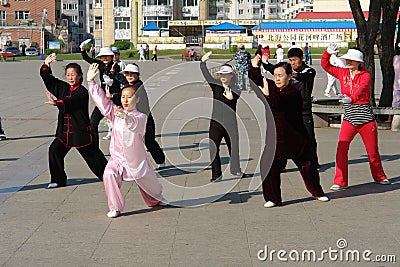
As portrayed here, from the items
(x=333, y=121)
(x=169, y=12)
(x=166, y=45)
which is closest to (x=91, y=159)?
(x=333, y=121)

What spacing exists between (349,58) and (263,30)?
228 feet

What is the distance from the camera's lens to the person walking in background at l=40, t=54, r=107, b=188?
335 inches

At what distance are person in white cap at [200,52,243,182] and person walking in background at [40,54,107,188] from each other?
1.53 meters

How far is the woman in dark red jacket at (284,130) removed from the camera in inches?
295

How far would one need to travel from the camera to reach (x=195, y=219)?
285 inches

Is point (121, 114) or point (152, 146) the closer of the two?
point (121, 114)

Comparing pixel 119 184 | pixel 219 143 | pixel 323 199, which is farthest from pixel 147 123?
pixel 323 199

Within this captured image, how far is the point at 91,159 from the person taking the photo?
8641 millimetres

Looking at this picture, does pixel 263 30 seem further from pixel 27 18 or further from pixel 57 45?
pixel 27 18

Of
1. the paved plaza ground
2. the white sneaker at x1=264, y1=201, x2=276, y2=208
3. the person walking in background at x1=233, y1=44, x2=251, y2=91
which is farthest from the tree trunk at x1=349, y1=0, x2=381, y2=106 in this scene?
the person walking in background at x1=233, y1=44, x2=251, y2=91

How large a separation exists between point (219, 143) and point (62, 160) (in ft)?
6.95

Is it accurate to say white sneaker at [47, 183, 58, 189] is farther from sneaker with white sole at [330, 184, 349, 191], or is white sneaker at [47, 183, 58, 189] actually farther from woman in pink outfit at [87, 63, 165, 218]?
sneaker with white sole at [330, 184, 349, 191]

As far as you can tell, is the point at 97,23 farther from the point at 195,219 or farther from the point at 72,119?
the point at 195,219
